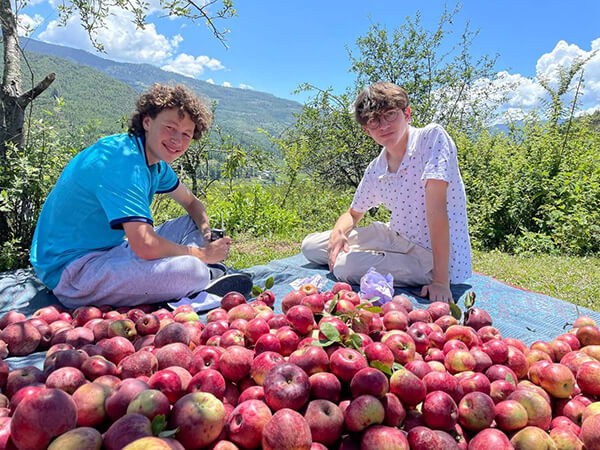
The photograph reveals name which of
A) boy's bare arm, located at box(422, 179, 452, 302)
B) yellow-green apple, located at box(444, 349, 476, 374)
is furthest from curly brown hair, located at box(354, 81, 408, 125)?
yellow-green apple, located at box(444, 349, 476, 374)

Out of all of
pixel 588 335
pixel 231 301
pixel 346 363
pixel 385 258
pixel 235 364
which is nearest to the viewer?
pixel 346 363

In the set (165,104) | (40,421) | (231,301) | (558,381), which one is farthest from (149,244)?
(558,381)

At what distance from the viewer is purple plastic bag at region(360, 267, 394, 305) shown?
3016 mm

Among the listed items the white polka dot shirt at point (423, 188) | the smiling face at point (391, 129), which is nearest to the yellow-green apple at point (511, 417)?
the white polka dot shirt at point (423, 188)

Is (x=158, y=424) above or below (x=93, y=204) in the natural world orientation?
below

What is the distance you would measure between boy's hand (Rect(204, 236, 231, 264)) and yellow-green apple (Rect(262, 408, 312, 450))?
2.40 metres

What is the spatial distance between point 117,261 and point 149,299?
0.39 metres

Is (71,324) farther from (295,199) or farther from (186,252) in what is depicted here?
(295,199)

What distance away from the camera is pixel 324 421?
1.20m

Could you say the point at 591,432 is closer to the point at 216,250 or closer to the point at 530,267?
the point at 216,250

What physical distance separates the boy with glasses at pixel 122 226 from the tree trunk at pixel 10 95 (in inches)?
62.9

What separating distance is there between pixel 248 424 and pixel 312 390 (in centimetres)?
26

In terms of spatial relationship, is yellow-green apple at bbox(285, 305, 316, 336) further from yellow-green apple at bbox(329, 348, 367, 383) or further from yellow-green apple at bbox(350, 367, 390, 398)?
yellow-green apple at bbox(350, 367, 390, 398)

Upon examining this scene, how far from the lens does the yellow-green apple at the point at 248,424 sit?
118 centimetres
